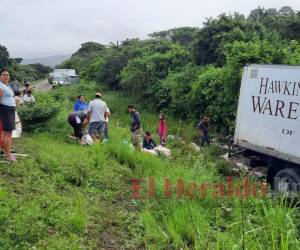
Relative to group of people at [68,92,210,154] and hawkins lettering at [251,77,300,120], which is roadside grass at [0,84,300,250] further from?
hawkins lettering at [251,77,300,120]

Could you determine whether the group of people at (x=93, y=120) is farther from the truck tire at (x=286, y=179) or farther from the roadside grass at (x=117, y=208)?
the truck tire at (x=286, y=179)

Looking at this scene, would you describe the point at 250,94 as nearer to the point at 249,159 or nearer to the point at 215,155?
the point at 249,159

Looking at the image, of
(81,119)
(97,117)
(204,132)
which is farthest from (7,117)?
(204,132)

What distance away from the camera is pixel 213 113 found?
54.3ft

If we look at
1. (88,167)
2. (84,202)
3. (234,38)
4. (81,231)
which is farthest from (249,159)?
(234,38)

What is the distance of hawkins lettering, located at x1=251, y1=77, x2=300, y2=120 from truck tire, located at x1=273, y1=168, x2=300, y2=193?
1156 mm

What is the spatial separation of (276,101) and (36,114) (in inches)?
242

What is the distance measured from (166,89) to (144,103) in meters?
2.84

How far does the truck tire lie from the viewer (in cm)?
862

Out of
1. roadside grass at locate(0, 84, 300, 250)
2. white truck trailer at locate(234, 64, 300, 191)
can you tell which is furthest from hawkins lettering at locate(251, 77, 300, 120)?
roadside grass at locate(0, 84, 300, 250)

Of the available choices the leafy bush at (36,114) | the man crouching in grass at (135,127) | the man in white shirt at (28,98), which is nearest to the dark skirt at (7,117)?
the leafy bush at (36,114)

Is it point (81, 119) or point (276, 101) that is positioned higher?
point (276, 101)

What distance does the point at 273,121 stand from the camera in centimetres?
930

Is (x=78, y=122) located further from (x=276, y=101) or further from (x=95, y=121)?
(x=276, y=101)
